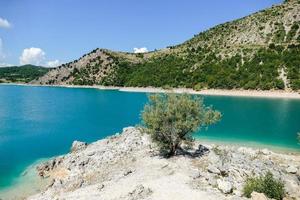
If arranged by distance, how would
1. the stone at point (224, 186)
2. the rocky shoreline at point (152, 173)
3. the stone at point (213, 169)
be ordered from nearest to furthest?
the stone at point (224, 186) < the rocky shoreline at point (152, 173) < the stone at point (213, 169)

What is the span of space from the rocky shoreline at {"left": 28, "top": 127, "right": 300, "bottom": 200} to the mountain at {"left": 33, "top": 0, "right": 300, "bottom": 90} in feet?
294

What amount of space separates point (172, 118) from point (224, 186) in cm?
1012

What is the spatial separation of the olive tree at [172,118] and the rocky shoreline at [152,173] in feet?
5.04

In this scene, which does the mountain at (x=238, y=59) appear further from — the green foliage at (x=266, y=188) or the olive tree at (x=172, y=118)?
the green foliage at (x=266, y=188)

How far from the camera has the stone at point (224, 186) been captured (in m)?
25.6

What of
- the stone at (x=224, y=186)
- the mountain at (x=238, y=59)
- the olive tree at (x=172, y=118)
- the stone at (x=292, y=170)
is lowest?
the stone at (x=292, y=170)

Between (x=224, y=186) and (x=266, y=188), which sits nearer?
(x=266, y=188)

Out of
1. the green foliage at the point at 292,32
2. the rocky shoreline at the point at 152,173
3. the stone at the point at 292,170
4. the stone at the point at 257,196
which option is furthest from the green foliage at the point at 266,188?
the green foliage at the point at 292,32

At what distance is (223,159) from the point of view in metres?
32.3

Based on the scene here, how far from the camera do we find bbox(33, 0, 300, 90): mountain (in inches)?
5118

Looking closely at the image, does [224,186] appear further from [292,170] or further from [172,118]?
[292,170]

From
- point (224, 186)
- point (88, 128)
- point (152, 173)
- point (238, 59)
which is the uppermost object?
point (238, 59)

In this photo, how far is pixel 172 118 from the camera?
3469cm

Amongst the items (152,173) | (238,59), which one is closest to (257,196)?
(152,173)
